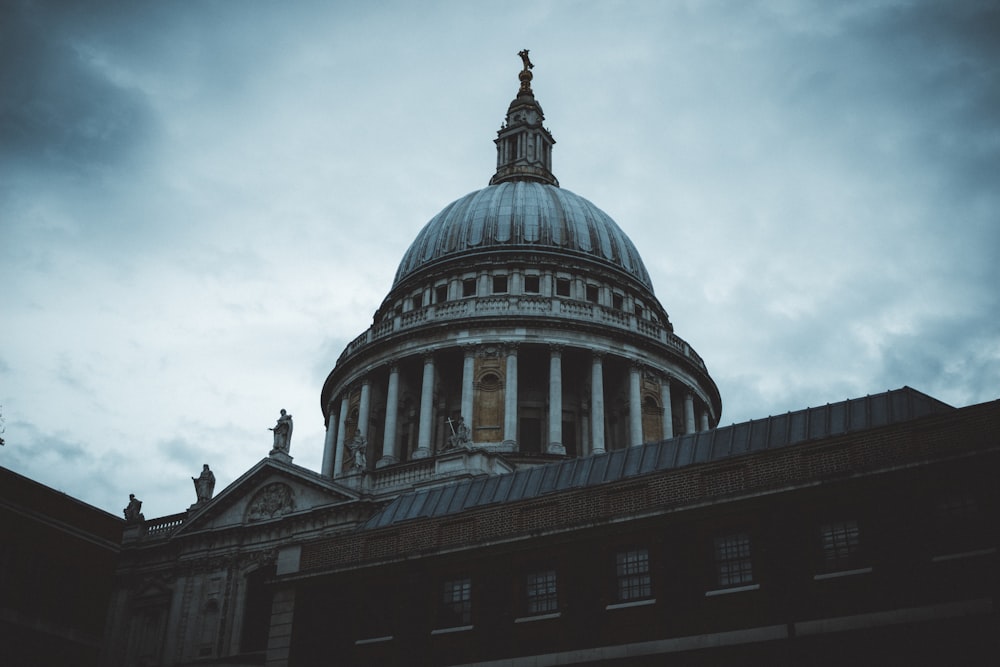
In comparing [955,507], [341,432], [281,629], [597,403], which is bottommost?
[281,629]

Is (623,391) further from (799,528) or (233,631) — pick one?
(799,528)

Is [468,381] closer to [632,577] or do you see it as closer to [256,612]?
[256,612]

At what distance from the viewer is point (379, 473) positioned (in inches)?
1861

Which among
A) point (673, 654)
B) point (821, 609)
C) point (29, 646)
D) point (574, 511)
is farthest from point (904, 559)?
point (29, 646)

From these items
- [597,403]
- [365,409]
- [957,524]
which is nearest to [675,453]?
[957,524]

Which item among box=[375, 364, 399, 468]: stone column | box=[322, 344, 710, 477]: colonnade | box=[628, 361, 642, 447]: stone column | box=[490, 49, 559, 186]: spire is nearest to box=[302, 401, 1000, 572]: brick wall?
box=[322, 344, 710, 477]: colonnade

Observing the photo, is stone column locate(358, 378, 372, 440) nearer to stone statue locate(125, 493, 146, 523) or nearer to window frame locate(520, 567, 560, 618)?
stone statue locate(125, 493, 146, 523)

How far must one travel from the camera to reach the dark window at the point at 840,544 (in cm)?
2448

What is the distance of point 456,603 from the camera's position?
2931 centimetres

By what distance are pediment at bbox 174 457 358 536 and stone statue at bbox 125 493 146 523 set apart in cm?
356

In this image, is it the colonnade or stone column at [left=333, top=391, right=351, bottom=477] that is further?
stone column at [left=333, top=391, right=351, bottom=477]

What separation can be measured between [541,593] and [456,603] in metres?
2.51

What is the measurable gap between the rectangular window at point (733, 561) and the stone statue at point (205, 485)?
1259 inches

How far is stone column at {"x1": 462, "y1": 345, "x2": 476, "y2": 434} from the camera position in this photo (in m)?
59.3
